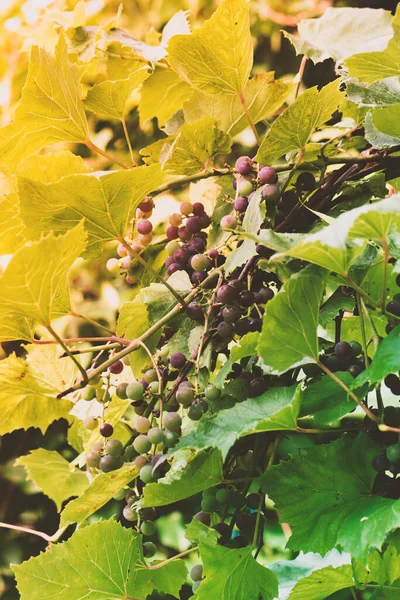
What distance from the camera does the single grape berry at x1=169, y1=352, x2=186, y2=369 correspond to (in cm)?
53

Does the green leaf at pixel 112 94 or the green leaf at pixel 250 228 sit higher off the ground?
the green leaf at pixel 112 94

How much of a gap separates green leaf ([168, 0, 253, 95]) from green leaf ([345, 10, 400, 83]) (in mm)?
111

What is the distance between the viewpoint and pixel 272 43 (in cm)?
159

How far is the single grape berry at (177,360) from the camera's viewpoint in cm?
53

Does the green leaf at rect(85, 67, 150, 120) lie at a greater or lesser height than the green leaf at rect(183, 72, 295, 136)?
greater

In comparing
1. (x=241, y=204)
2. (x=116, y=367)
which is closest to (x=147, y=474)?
(x=116, y=367)

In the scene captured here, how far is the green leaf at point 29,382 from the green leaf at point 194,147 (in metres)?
0.23

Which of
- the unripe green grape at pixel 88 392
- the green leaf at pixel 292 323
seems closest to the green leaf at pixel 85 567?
the unripe green grape at pixel 88 392

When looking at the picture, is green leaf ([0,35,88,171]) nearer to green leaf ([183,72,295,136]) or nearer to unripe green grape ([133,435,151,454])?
green leaf ([183,72,295,136])

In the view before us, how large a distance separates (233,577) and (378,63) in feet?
1.36

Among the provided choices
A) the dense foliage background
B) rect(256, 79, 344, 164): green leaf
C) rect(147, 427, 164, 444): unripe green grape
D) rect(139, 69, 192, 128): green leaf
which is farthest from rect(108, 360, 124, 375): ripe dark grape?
rect(139, 69, 192, 128): green leaf

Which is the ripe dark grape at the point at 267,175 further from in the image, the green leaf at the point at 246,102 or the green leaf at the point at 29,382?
the green leaf at the point at 29,382

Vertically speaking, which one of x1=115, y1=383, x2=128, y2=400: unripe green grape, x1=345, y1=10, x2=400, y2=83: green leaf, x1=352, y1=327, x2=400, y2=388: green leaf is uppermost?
x1=345, y1=10, x2=400, y2=83: green leaf

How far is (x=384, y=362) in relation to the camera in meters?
0.40
